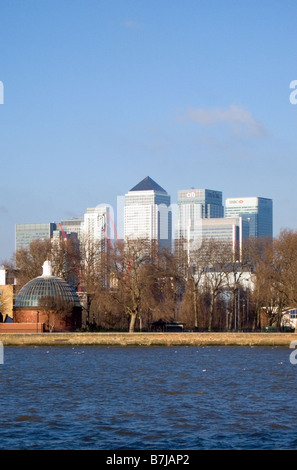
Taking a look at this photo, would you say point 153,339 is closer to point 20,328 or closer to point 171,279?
point 20,328

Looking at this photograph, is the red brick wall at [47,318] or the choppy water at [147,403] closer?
the choppy water at [147,403]

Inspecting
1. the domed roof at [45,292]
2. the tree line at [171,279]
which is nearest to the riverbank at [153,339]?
the tree line at [171,279]

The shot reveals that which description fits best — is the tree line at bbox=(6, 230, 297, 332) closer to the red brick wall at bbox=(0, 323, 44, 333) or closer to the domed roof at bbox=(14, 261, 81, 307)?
the domed roof at bbox=(14, 261, 81, 307)

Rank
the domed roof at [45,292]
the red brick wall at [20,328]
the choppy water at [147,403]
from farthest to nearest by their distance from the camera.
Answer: the domed roof at [45,292] → the red brick wall at [20,328] → the choppy water at [147,403]

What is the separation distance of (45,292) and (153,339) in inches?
793

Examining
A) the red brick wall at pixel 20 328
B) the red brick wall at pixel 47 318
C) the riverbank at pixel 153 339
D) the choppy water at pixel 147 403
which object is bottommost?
the choppy water at pixel 147 403

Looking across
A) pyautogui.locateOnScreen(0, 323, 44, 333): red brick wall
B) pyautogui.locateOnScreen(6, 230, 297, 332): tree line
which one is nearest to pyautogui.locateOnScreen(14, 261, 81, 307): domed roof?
pyautogui.locateOnScreen(6, 230, 297, 332): tree line

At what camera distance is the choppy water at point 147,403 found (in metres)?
28.5

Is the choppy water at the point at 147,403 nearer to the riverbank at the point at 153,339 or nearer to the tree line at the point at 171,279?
the riverbank at the point at 153,339

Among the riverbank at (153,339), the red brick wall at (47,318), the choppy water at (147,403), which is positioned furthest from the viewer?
the red brick wall at (47,318)

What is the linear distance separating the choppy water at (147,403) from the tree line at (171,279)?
30.2 metres

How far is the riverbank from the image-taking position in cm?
8175
